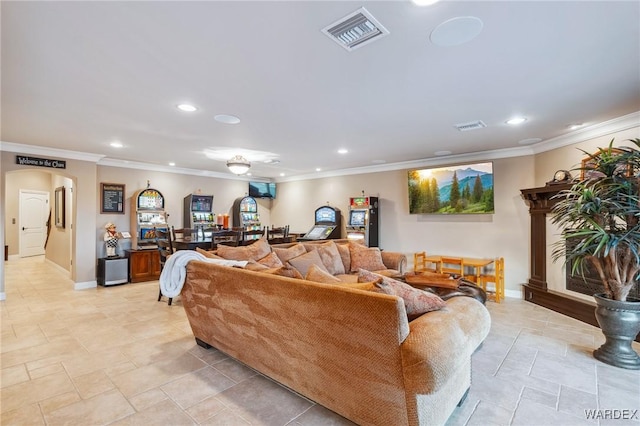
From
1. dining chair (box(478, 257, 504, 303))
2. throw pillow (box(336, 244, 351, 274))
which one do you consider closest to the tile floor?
dining chair (box(478, 257, 504, 303))

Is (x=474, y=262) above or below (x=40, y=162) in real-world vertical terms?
below

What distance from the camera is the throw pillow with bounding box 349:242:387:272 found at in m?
4.84

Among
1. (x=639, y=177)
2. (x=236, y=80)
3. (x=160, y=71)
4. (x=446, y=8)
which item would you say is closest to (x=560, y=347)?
(x=639, y=177)

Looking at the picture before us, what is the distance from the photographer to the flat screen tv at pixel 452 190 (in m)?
5.49

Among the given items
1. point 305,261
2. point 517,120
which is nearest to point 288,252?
point 305,261

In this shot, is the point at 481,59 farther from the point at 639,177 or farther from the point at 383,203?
the point at 383,203

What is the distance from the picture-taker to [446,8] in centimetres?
175

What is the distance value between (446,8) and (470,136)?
10.2 feet

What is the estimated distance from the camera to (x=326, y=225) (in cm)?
748

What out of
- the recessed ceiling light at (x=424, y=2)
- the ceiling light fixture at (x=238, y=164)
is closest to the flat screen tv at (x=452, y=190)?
the ceiling light fixture at (x=238, y=164)

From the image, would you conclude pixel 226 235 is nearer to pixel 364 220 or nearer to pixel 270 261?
pixel 270 261

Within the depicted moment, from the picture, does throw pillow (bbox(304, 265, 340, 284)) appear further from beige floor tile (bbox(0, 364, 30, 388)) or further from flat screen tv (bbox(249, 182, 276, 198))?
flat screen tv (bbox(249, 182, 276, 198))

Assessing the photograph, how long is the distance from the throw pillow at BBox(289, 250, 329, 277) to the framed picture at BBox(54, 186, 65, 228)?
22.1 feet

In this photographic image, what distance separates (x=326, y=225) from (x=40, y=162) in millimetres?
5580
